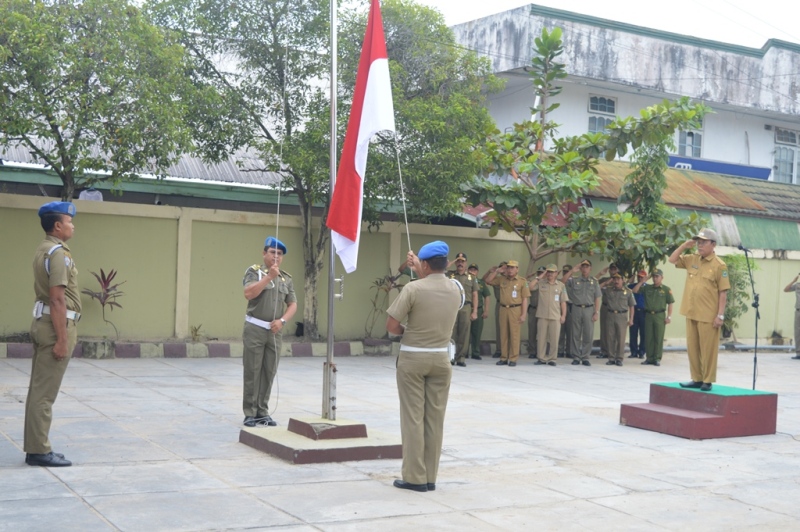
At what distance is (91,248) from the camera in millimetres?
15828

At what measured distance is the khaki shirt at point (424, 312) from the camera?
7160mm

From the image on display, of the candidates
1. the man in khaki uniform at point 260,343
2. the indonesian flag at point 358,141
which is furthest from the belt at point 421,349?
the man in khaki uniform at point 260,343

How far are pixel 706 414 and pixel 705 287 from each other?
1.37 metres

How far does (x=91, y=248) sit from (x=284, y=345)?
3.63 m

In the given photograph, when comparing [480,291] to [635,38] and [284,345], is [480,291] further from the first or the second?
[635,38]

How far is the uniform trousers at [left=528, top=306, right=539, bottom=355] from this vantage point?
61.4 ft

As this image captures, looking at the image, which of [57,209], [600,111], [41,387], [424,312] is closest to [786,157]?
[600,111]

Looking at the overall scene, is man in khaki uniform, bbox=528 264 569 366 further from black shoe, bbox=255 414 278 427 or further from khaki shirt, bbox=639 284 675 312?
black shoe, bbox=255 414 278 427

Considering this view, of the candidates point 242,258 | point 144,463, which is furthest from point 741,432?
point 242,258

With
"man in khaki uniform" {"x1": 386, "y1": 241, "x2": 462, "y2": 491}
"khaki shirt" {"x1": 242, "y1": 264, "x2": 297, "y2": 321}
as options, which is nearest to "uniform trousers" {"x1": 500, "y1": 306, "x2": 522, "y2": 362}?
"khaki shirt" {"x1": 242, "y1": 264, "x2": 297, "y2": 321}

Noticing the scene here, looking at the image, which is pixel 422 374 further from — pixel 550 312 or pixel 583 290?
pixel 583 290

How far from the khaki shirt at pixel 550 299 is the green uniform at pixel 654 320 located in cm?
191

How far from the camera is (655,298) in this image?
1881cm

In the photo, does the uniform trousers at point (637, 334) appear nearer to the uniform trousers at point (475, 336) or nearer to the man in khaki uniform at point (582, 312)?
the man in khaki uniform at point (582, 312)
